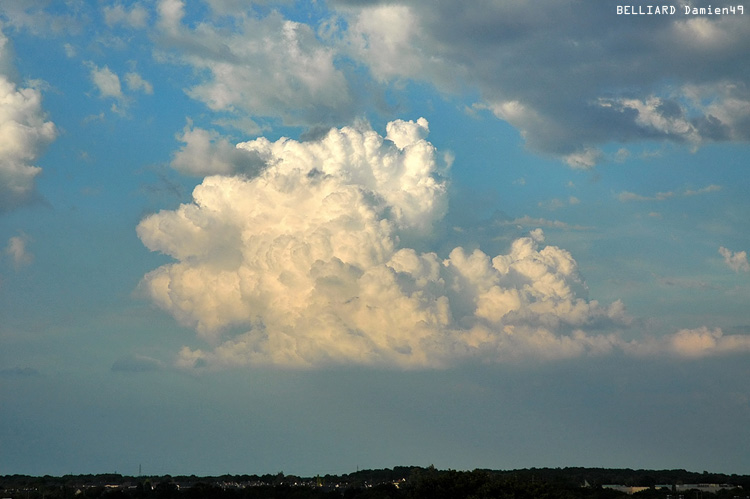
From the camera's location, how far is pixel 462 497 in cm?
13950

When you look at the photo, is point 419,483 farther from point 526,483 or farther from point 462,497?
point 526,483

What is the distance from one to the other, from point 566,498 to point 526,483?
278 inches

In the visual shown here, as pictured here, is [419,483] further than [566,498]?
Yes

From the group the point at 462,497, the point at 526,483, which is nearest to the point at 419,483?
the point at 462,497

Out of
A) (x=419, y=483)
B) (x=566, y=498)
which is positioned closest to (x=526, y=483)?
(x=566, y=498)

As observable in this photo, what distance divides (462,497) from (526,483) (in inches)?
434

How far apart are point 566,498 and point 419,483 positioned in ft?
86.8

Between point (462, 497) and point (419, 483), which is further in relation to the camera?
point (419, 483)

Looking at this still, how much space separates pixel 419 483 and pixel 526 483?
23387mm

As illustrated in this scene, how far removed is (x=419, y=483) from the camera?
15150cm

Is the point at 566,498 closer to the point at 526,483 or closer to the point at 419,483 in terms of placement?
the point at 526,483

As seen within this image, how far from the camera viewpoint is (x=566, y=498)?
135875 mm

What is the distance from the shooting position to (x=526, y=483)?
440 ft
